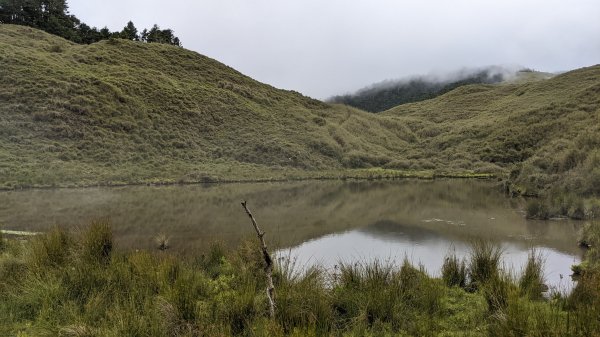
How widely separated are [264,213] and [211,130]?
31.5m

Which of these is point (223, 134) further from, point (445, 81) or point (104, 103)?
point (445, 81)

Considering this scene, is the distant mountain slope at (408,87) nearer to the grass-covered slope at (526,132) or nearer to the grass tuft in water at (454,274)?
the grass-covered slope at (526,132)

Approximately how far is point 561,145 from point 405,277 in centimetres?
2728

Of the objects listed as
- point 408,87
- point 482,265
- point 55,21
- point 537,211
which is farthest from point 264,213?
point 408,87

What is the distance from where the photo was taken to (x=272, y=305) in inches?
202

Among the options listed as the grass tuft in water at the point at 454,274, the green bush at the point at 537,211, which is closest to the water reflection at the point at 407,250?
the grass tuft in water at the point at 454,274

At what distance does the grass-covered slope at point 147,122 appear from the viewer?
34.9 m

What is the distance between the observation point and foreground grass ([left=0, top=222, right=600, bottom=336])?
16.3 ft

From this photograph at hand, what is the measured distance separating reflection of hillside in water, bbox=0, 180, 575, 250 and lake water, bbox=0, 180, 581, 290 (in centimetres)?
4

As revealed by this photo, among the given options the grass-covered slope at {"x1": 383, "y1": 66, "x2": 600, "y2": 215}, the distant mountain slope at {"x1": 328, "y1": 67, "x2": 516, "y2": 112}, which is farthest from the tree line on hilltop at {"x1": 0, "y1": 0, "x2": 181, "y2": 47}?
the distant mountain slope at {"x1": 328, "y1": 67, "x2": 516, "y2": 112}

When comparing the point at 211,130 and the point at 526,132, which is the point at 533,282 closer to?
the point at 211,130

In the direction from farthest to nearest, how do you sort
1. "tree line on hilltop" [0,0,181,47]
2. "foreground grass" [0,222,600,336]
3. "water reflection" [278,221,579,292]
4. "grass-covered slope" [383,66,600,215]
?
"tree line on hilltop" [0,0,181,47]
"grass-covered slope" [383,66,600,215]
"water reflection" [278,221,579,292]
"foreground grass" [0,222,600,336]

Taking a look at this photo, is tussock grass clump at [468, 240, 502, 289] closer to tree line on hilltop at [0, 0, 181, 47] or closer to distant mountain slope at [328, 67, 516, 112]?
tree line on hilltop at [0, 0, 181, 47]

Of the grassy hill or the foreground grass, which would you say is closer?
the foreground grass
